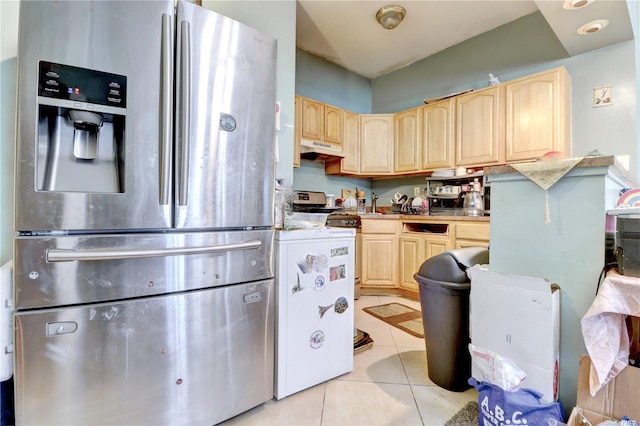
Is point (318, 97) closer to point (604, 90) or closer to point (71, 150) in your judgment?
point (604, 90)

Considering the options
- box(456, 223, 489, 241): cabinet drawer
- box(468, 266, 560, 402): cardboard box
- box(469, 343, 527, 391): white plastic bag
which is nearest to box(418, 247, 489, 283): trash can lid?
box(468, 266, 560, 402): cardboard box

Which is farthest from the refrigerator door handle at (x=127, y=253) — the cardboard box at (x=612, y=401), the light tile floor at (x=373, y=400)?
the cardboard box at (x=612, y=401)

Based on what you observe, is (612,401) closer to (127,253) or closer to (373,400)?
(373,400)

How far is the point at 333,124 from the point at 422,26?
147 centimetres

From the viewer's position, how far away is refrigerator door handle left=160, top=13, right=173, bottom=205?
1.08 meters

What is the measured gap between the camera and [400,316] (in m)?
2.72

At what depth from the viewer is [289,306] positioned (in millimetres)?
1407

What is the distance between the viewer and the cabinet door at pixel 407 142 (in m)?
3.64

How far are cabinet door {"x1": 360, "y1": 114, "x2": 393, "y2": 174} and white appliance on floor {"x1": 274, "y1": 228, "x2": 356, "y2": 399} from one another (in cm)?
246

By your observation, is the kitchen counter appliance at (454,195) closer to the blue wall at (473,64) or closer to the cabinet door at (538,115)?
the cabinet door at (538,115)

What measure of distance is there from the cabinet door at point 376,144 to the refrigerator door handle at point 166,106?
306 centimetres

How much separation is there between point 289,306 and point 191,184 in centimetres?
76

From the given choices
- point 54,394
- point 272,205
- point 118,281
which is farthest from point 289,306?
point 54,394

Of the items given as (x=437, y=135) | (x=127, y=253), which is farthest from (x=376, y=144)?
(x=127, y=253)
